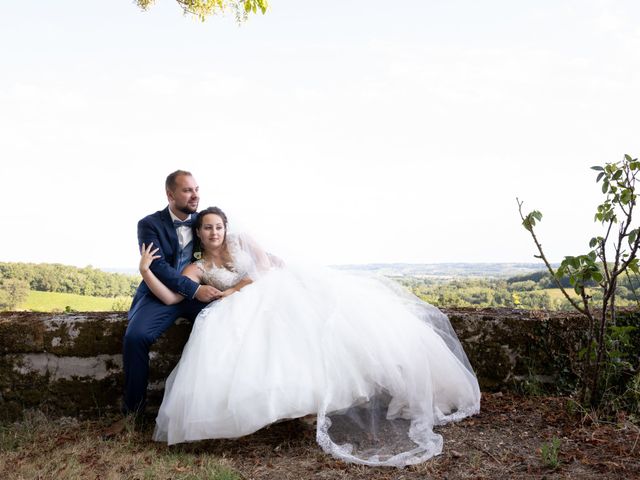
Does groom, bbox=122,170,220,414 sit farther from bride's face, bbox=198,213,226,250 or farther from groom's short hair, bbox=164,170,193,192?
bride's face, bbox=198,213,226,250

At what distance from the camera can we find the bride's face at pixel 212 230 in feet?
16.1

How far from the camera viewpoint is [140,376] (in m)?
4.67

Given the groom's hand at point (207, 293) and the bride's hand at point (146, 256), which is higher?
the bride's hand at point (146, 256)

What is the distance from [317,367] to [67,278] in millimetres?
11784

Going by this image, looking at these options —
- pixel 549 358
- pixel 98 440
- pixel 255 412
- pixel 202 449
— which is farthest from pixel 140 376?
pixel 549 358

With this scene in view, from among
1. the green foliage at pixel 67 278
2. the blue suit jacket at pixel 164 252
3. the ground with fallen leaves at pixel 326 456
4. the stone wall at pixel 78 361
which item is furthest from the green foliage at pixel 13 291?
the blue suit jacket at pixel 164 252

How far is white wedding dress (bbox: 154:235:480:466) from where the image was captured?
385cm

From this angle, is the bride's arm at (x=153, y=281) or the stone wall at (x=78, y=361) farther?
the stone wall at (x=78, y=361)

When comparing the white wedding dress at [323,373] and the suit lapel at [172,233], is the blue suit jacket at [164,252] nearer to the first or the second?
the suit lapel at [172,233]

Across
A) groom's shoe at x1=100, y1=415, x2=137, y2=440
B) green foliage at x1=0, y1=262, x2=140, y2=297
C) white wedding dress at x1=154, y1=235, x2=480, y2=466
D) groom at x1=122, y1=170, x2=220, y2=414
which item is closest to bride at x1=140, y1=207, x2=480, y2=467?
white wedding dress at x1=154, y1=235, x2=480, y2=466

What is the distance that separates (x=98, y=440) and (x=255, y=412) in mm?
1520

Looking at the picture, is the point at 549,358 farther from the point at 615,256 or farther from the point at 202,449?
the point at 202,449

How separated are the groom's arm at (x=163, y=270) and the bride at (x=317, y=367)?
0.08m

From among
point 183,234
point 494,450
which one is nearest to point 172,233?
point 183,234
